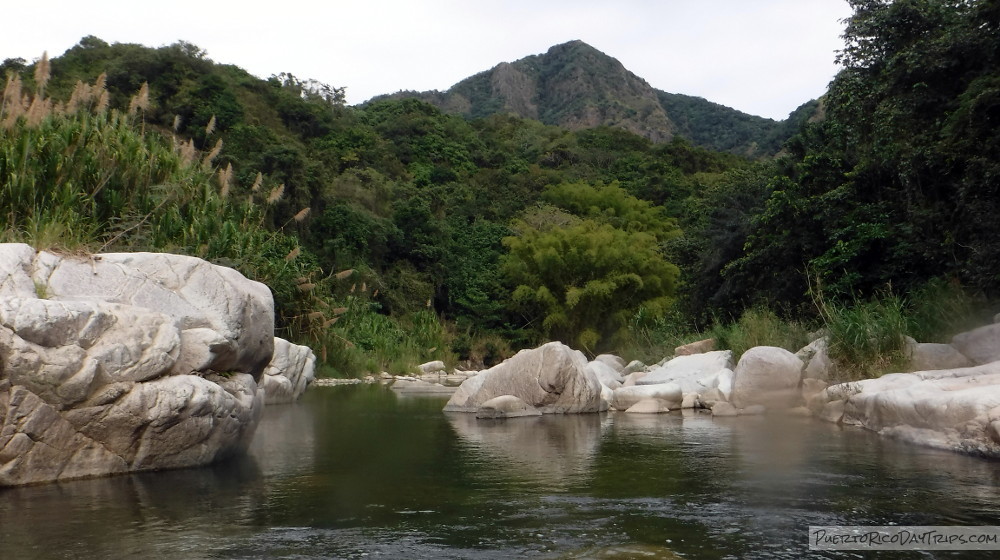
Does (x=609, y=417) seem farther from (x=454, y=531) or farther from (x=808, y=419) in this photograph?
(x=454, y=531)

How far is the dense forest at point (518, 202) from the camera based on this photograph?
44.3 ft

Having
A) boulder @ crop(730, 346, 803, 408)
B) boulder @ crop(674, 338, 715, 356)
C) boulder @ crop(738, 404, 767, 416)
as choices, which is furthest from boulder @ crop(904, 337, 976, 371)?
boulder @ crop(674, 338, 715, 356)

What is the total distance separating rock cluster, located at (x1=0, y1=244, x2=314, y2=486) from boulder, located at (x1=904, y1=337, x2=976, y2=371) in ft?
33.9

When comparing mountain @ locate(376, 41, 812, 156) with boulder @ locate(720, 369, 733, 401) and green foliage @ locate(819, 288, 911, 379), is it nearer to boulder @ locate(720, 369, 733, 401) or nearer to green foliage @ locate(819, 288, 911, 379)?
boulder @ locate(720, 369, 733, 401)

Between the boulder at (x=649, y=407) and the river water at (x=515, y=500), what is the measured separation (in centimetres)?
443

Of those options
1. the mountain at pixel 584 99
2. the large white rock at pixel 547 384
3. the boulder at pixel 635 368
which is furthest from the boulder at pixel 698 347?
the mountain at pixel 584 99

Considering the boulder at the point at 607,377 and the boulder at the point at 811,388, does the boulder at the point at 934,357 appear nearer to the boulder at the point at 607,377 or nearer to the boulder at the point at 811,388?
the boulder at the point at 811,388

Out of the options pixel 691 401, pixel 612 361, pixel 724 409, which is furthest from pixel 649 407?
pixel 612 361

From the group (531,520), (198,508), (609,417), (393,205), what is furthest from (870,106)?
(393,205)

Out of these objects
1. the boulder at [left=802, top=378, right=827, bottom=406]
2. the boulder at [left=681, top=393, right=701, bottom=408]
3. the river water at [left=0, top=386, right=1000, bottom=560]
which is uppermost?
the boulder at [left=802, top=378, right=827, bottom=406]

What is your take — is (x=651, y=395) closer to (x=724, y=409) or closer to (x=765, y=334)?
(x=724, y=409)

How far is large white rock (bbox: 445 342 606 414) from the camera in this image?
1656 cm

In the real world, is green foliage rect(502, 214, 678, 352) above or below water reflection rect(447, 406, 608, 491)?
above

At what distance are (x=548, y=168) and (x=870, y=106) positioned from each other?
43030 millimetres
